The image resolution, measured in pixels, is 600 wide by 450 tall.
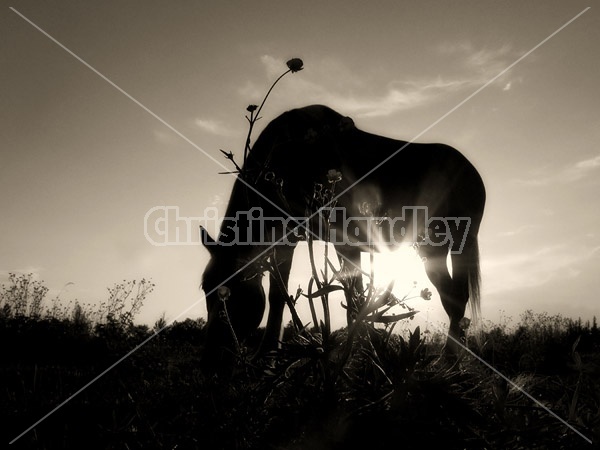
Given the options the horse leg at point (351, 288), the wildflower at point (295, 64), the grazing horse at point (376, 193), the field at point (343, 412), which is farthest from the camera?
the grazing horse at point (376, 193)

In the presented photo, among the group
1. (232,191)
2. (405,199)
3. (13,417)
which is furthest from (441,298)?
(13,417)

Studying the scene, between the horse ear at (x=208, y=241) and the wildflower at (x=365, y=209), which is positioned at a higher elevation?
the horse ear at (x=208, y=241)

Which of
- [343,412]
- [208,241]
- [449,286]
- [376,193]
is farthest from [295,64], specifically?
[449,286]

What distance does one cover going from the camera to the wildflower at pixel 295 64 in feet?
5.80

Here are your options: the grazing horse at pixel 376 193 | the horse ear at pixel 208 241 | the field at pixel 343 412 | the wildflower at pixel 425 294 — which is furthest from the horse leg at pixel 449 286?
the wildflower at pixel 425 294

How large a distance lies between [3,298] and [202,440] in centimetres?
806

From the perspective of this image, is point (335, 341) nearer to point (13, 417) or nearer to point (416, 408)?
point (416, 408)

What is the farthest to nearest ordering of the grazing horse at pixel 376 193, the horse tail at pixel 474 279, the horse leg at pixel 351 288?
the horse tail at pixel 474 279, the grazing horse at pixel 376 193, the horse leg at pixel 351 288

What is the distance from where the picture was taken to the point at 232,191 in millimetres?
4453

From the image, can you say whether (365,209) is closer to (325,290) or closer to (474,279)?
(325,290)

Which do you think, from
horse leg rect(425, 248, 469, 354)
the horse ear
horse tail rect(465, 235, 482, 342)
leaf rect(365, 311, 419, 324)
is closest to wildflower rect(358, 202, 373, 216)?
leaf rect(365, 311, 419, 324)

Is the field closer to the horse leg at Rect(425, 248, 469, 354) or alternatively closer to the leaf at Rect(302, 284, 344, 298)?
the leaf at Rect(302, 284, 344, 298)

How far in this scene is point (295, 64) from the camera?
1.78 metres

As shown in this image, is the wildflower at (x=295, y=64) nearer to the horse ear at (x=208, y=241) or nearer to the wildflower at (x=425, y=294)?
the wildflower at (x=425, y=294)
